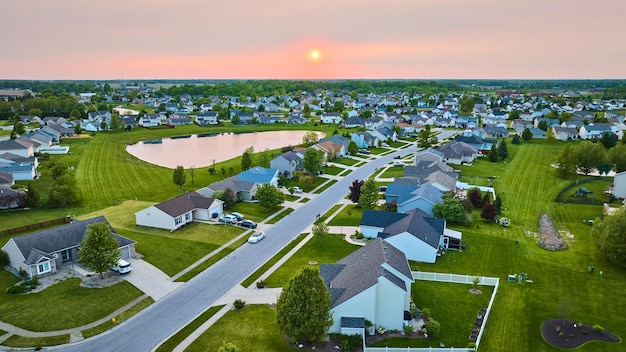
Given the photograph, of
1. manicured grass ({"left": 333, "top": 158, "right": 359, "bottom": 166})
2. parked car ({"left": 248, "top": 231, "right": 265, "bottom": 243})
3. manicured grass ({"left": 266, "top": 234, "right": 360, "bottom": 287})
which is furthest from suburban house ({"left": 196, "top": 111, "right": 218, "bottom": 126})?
manicured grass ({"left": 266, "top": 234, "right": 360, "bottom": 287})

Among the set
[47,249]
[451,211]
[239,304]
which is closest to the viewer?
[239,304]

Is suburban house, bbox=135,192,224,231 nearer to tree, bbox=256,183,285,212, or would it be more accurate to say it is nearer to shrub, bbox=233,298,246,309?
tree, bbox=256,183,285,212

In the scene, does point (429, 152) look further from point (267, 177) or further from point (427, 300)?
point (427, 300)

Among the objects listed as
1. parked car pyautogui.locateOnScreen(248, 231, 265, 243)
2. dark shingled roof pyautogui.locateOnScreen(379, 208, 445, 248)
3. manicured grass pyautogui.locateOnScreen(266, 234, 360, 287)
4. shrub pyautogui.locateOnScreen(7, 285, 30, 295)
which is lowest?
manicured grass pyautogui.locateOnScreen(266, 234, 360, 287)

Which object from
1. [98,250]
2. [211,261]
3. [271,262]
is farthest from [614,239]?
[98,250]

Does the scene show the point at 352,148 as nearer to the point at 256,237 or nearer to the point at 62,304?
the point at 256,237

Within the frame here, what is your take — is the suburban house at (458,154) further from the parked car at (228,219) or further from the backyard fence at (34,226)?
the backyard fence at (34,226)

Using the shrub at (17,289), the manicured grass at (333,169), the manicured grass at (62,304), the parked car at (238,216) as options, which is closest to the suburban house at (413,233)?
the parked car at (238,216)

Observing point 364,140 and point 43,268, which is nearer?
point 43,268
